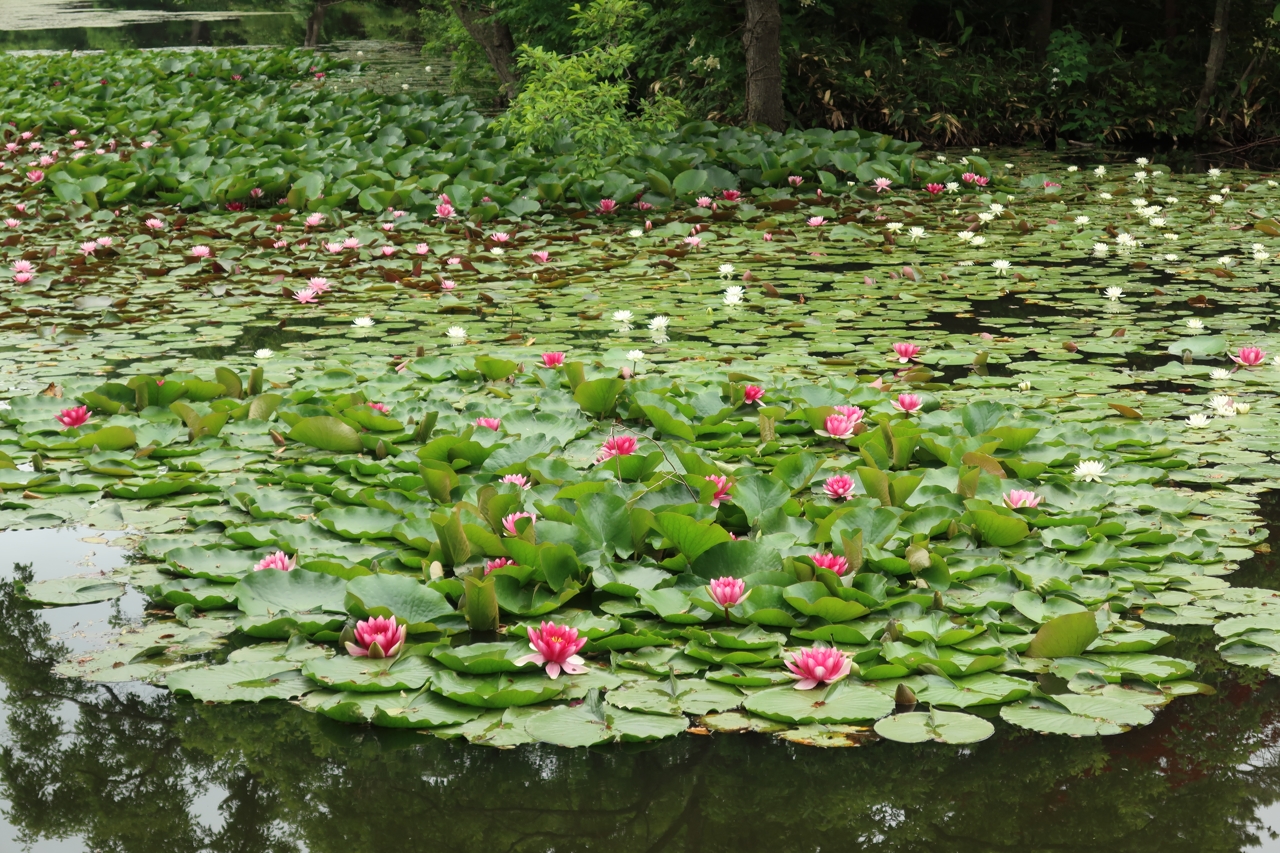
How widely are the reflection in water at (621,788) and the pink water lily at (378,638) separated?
160 millimetres

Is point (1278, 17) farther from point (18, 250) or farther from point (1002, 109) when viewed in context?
point (18, 250)

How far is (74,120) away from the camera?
1009 centimetres

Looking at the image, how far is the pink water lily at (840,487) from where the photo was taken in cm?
285

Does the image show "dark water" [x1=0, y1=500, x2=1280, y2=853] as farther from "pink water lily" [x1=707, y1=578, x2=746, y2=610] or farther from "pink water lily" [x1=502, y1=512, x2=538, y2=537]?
"pink water lily" [x1=502, y1=512, x2=538, y2=537]

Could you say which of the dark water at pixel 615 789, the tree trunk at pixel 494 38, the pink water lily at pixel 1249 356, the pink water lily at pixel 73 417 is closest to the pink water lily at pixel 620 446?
the dark water at pixel 615 789

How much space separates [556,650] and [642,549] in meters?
0.49

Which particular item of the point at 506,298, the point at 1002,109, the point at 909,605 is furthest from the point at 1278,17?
the point at 909,605

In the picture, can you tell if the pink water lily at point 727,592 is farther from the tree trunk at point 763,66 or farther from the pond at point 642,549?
the tree trunk at point 763,66

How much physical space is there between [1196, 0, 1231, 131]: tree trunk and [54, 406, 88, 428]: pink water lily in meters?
9.32

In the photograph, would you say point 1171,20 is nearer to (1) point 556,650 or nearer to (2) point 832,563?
(2) point 832,563

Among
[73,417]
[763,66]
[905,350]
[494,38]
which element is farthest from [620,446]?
[494,38]

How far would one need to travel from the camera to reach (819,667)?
2.05 meters

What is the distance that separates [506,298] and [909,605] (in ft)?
10.4

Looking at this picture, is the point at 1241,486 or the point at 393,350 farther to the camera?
the point at 393,350
